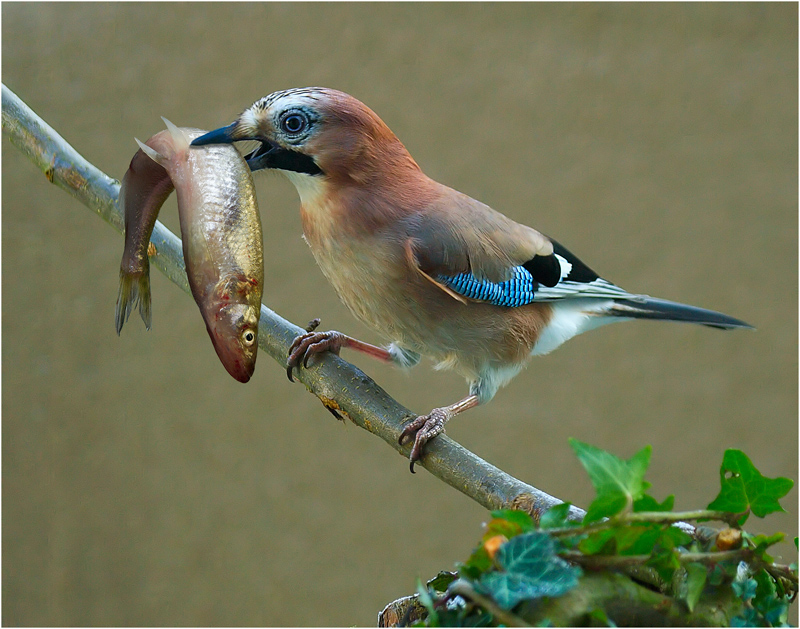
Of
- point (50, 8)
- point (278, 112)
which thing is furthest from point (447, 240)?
point (50, 8)

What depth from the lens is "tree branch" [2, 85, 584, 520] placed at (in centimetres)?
79

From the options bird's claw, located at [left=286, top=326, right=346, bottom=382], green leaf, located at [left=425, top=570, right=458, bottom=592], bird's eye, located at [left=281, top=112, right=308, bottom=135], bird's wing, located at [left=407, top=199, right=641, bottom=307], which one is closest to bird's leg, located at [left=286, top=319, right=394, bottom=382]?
bird's claw, located at [left=286, top=326, right=346, bottom=382]

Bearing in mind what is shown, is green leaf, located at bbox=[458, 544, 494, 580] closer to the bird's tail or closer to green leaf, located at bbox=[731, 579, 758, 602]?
green leaf, located at bbox=[731, 579, 758, 602]

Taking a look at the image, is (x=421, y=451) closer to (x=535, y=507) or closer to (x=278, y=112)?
(x=535, y=507)

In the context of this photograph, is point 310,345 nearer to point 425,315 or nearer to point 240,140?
point 425,315

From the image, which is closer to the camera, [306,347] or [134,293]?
[134,293]

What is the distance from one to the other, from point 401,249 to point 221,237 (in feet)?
0.85

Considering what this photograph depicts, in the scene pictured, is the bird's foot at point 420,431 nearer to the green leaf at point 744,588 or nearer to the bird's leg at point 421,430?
the bird's leg at point 421,430

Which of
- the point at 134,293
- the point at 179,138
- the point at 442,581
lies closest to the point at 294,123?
the point at 179,138

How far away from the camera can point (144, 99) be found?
257 cm

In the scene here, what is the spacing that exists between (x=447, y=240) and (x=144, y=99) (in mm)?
1935

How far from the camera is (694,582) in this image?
0.47 metres

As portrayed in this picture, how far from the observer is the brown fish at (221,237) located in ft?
2.45

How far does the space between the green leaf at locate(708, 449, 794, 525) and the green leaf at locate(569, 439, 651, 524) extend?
0.26 feet
